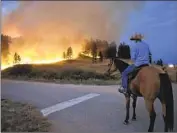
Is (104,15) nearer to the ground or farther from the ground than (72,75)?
farther from the ground

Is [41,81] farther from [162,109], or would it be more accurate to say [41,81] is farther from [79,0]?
[162,109]

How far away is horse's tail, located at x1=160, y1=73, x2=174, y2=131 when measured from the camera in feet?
8.68

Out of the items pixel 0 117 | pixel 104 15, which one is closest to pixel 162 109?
pixel 104 15

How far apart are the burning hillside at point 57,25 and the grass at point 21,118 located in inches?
15.4

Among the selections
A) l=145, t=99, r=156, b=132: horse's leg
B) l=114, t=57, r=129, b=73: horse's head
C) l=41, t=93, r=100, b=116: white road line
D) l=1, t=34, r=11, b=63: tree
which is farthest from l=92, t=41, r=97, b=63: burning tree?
l=1, t=34, r=11, b=63: tree

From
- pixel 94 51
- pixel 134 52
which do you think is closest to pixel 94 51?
pixel 94 51

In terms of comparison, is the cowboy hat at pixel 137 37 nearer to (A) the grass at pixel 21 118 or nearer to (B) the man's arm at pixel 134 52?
(B) the man's arm at pixel 134 52

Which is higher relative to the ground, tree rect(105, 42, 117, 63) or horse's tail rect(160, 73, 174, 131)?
tree rect(105, 42, 117, 63)

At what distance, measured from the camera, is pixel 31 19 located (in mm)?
3035

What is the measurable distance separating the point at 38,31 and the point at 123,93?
102 cm

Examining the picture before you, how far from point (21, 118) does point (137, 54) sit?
1197 mm

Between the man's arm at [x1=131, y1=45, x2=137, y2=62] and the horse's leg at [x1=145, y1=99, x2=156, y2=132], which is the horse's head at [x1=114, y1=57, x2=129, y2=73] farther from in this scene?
the horse's leg at [x1=145, y1=99, x2=156, y2=132]

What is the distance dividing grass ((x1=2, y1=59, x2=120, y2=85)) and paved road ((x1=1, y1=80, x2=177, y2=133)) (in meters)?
0.06

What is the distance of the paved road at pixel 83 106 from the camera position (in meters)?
2.79
